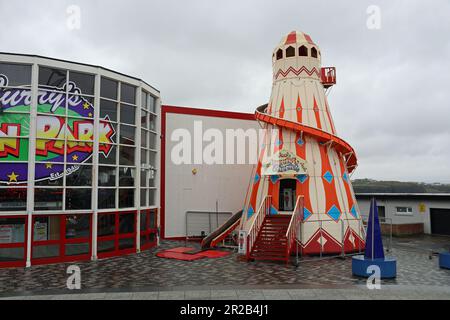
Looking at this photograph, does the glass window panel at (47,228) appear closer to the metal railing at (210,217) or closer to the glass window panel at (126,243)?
the glass window panel at (126,243)

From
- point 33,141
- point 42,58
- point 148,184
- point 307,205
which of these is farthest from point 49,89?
point 307,205

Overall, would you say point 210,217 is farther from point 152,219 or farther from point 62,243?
point 62,243

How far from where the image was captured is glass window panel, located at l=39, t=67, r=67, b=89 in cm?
1503

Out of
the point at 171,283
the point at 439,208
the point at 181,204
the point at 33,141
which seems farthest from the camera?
the point at 439,208

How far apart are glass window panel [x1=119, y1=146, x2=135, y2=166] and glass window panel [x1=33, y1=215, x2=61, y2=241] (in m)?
3.59

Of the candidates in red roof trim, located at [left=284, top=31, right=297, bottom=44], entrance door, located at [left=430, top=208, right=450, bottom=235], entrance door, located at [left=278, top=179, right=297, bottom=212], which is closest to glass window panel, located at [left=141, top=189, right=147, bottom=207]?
entrance door, located at [left=278, top=179, right=297, bottom=212]

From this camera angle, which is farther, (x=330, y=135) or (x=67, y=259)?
(x=330, y=135)

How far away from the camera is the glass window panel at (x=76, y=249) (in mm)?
15102

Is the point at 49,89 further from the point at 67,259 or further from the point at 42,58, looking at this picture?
the point at 67,259

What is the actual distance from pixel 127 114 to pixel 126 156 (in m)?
1.88

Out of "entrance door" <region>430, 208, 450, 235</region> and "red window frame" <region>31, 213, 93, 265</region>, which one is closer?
"red window frame" <region>31, 213, 93, 265</region>

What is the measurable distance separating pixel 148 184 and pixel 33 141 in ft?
18.7

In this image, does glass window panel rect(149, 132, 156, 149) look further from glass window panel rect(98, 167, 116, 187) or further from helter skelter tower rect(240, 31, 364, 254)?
helter skelter tower rect(240, 31, 364, 254)
